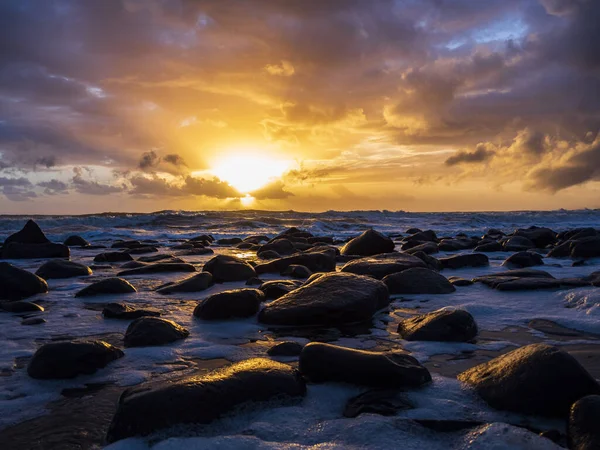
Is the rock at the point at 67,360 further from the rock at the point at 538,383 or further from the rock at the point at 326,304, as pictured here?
the rock at the point at 538,383

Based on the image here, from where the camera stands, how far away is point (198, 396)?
213cm

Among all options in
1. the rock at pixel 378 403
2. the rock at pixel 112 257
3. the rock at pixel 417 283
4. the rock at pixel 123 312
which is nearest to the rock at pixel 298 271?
the rock at pixel 417 283

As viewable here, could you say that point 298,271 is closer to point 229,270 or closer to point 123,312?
point 229,270

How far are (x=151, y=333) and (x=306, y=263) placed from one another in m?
3.96

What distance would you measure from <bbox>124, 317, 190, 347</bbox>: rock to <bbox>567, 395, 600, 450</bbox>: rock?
2547 millimetres

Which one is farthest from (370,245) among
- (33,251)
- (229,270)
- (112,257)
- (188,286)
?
(33,251)

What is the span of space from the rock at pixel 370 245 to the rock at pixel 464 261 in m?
1.70

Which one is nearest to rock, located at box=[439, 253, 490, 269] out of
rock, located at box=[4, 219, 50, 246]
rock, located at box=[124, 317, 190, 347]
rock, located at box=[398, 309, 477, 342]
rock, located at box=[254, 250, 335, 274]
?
rock, located at box=[254, 250, 335, 274]

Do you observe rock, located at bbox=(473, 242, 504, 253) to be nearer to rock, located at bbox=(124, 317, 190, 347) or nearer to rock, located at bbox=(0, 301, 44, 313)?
rock, located at bbox=(124, 317, 190, 347)

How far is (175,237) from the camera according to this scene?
61.9ft

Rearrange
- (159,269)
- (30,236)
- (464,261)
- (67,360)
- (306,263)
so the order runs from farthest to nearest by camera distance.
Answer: (30,236) → (464,261) → (159,269) → (306,263) → (67,360)

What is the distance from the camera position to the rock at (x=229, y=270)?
6.47 meters

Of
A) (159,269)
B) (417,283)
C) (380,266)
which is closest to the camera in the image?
(417,283)

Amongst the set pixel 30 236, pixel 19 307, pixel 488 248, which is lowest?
pixel 19 307
